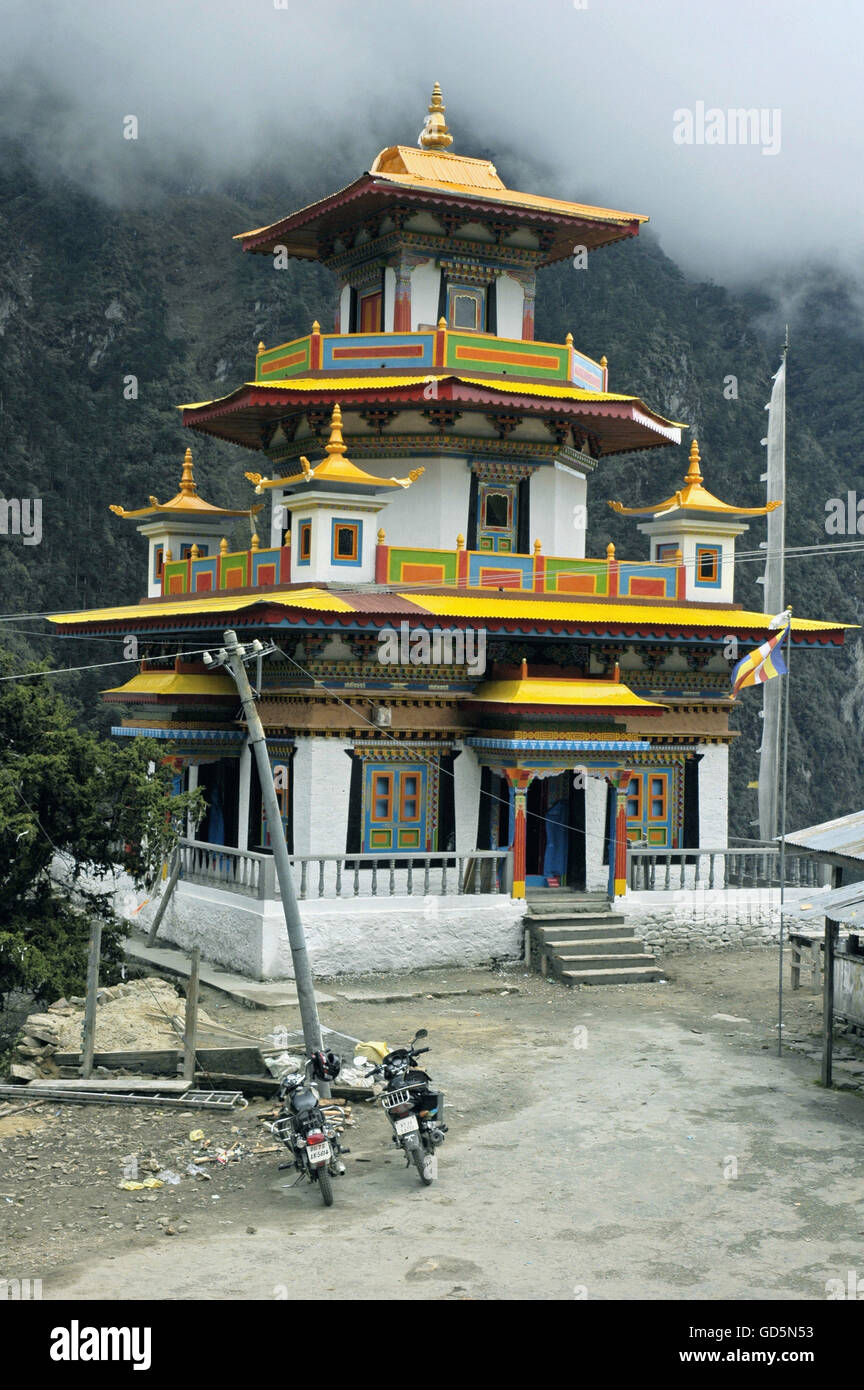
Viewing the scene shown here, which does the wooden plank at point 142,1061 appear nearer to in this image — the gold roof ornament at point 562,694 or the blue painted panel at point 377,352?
the gold roof ornament at point 562,694

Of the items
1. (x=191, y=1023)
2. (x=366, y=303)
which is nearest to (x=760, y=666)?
(x=191, y=1023)

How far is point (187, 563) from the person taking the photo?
2389 centimetres

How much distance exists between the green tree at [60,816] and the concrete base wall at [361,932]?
1.42 m

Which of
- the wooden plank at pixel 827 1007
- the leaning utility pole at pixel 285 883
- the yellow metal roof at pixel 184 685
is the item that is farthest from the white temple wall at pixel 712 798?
the leaning utility pole at pixel 285 883

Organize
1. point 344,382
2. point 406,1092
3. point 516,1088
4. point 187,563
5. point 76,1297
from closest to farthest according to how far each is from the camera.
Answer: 1. point 76,1297
2. point 406,1092
3. point 516,1088
4. point 344,382
5. point 187,563

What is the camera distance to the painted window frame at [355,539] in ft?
66.2

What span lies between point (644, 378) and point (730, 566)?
219 ft

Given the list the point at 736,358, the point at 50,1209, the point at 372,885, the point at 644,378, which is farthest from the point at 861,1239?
the point at 736,358

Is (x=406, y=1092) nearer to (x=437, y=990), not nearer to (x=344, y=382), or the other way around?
(x=437, y=990)

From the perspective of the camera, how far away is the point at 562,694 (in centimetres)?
1983

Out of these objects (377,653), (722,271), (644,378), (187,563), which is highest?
(722,271)

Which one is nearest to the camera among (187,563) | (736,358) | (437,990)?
(437,990)

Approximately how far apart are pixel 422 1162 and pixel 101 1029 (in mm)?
4531

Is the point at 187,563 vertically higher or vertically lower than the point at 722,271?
lower
